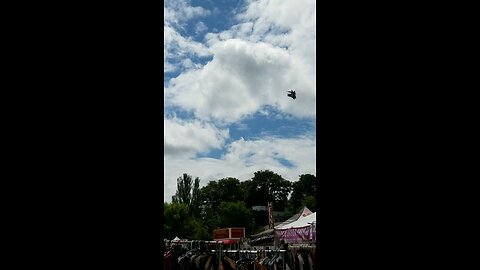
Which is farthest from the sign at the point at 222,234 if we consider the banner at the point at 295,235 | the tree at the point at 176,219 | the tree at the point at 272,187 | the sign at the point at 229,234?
the tree at the point at 272,187

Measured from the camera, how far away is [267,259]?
21.4 feet

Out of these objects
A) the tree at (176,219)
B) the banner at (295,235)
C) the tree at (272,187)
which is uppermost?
the tree at (272,187)

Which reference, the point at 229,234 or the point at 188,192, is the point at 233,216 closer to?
the point at 188,192

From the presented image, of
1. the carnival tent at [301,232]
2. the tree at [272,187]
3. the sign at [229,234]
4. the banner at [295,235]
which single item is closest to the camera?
the carnival tent at [301,232]

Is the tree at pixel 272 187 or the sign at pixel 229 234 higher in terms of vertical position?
the tree at pixel 272 187

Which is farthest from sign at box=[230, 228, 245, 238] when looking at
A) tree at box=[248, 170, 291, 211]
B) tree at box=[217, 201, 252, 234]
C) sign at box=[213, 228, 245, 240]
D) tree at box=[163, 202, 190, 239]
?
tree at box=[248, 170, 291, 211]

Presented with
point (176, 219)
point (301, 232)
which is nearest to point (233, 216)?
point (176, 219)

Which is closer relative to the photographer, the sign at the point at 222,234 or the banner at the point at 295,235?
the banner at the point at 295,235

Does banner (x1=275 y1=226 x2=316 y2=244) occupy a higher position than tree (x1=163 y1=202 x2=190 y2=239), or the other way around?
banner (x1=275 y1=226 x2=316 y2=244)

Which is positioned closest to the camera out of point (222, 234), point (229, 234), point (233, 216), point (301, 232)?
point (301, 232)

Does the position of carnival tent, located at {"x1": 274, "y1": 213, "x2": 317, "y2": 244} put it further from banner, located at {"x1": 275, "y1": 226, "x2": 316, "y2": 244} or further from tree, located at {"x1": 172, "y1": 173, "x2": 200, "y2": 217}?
tree, located at {"x1": 172, "y1": 173, "x2": 200, "y2": 217}

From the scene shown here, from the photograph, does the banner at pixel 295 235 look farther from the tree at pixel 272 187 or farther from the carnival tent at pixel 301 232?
the tree at pixel 272 187
